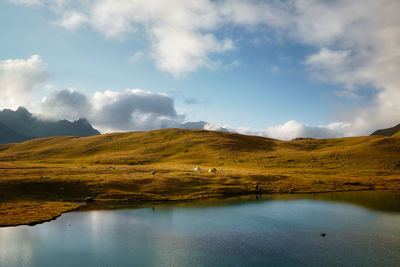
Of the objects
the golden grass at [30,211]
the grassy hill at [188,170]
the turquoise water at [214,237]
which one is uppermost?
the grassy hill at [188,170]

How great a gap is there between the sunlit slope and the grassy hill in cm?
46

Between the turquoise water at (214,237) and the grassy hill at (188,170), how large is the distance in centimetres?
1213

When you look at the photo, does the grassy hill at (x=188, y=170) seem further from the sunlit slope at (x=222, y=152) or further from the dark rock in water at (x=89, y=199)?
the dark rock in water at (x=89, y=199)

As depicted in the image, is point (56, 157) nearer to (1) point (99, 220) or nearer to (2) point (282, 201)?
(1) point (99, 220)

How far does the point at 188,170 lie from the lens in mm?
101562

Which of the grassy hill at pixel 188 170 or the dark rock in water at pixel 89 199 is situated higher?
the grassy hill at pixel 188 170

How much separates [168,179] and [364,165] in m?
90.9

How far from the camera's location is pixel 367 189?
80375mm

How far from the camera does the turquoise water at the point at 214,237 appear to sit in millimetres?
29703

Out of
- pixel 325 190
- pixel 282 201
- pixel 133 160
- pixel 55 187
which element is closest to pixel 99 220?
pixel 55 187

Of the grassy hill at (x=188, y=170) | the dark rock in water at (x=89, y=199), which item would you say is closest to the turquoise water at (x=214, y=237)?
the dark rock in water at (x=89, y=199)

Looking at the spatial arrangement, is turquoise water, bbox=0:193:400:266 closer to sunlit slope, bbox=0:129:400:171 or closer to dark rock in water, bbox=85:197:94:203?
dark rock in water, bbox=85:197:94:203

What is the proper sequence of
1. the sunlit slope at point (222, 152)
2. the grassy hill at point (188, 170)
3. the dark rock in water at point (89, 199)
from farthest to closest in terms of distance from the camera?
the sunlit slope at point (222, 152) → the grassy hill at point (188, 170) → the dark rock in water at point (89, 199)

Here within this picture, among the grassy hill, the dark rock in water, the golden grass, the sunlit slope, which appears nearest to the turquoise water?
the golden grass
